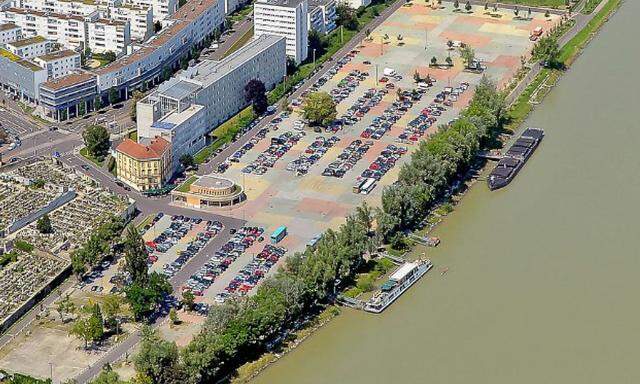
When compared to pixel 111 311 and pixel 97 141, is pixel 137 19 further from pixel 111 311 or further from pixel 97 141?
pixel 111 311

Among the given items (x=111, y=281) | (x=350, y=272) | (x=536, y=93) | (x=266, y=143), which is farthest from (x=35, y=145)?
(x=536, y=93)

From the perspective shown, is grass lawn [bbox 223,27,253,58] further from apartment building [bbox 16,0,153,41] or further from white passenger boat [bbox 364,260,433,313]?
white passenger boat [bbox 364,260,433,313]

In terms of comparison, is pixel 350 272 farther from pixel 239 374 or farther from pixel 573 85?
pixel 573 85

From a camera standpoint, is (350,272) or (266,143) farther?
(266,143)

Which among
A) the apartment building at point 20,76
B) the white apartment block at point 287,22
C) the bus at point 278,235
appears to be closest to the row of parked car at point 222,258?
the bus at point 278,235

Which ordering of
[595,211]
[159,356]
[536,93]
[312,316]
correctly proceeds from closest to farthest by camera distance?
[159,356]
[312,316]
[595,211]
[536,93]

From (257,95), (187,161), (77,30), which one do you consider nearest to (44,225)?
(187,161)

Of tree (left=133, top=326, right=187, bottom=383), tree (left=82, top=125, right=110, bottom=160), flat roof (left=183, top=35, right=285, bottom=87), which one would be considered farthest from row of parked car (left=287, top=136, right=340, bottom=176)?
tree (left=133, top=326, right=187, bottom=383)
